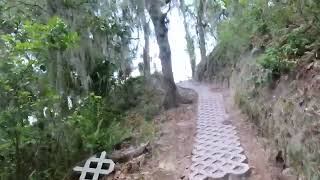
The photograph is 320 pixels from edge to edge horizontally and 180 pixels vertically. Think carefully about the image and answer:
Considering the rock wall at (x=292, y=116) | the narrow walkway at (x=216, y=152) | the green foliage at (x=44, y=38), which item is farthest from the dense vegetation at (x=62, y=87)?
the rock wall at (x=292, y=116)

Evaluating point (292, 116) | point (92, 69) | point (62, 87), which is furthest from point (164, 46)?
point (292, 116)

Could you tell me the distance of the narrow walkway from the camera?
463cm

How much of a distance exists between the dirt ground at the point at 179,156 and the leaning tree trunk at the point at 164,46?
180 cm

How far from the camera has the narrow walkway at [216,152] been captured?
182 inches

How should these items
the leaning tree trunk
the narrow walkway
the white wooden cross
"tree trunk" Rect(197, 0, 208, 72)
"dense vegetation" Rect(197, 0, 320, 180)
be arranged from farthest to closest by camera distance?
"tree trunk" Rect(197, 0, 208, 72), the leaning tree trunk, the white wooden cross, the narrow walkway, "dense vegetation" Rect(197, 0, 320, 180)

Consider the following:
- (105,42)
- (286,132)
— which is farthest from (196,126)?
(105,42)

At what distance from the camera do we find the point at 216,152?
5426 millimetres

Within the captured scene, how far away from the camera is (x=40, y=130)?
5609 millimetres

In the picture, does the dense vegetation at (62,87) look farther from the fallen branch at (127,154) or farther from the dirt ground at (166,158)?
the dirt ground at (166,158)

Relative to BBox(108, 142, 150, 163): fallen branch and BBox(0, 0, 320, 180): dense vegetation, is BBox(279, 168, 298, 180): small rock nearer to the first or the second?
BBox(0, 0, 320, 180): dense vegetation

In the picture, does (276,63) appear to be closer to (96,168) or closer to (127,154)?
(127,154)

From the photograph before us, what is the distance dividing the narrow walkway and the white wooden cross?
130 cm

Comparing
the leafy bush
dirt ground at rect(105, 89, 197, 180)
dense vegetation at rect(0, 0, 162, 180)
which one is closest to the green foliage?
dense vegetation at rect(0, 0, 162, 180)

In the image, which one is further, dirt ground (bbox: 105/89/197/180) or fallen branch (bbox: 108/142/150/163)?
fallen branch (bbox: 108/142/150/163)
